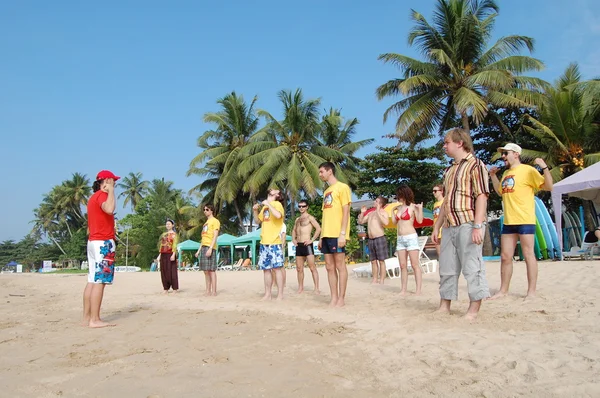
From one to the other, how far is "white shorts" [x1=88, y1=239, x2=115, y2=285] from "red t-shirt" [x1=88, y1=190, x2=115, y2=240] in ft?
0.22

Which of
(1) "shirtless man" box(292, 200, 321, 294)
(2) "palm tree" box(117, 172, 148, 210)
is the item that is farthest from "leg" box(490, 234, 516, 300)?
(2) "palm tree" box(117, 172, 148, 210)

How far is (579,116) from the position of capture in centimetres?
1833

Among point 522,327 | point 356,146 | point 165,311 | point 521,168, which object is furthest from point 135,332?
point 356,146

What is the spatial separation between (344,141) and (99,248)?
1148 inches

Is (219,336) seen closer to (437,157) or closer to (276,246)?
(276,246)

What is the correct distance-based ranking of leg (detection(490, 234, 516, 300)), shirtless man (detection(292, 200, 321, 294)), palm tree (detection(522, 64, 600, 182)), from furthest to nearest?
palm tree (detection(522, 64, 600, 182)), shirtless man (detection(292, 200, 321, 294)), leg (detection(490, 234, 516, 300))

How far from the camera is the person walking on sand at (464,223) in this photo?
395cm

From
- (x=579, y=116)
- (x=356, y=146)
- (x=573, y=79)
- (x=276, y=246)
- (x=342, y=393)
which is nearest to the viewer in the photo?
(x=342, y=393)

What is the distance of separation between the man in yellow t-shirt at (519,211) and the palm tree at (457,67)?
14776 mm

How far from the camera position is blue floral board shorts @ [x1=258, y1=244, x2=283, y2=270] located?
639 cm

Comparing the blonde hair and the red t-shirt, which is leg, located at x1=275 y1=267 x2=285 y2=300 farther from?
the blonde hair

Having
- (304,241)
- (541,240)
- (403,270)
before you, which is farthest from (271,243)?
(541,240)

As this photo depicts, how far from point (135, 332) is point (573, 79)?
23.7 meters

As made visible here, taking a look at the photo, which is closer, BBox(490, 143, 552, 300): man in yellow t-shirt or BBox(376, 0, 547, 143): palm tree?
BBox(490, 143, 552, 300): man in yellow t-shirt
